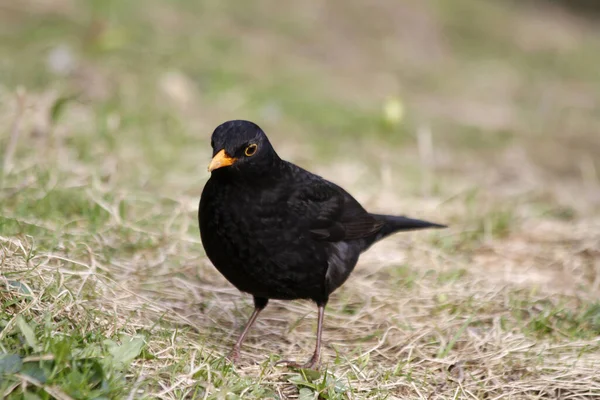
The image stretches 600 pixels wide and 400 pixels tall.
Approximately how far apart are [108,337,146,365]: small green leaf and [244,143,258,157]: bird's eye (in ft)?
3.65

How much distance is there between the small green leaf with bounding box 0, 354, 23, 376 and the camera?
107 inches

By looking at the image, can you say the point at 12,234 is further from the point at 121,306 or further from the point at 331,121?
the point at 331,121

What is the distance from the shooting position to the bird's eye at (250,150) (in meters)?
3.70

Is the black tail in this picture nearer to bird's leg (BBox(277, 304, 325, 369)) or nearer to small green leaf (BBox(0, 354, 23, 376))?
bird's leg (BBox(277, 304, 325, 369))

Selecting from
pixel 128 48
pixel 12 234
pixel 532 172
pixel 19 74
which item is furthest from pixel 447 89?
pixel 12 234

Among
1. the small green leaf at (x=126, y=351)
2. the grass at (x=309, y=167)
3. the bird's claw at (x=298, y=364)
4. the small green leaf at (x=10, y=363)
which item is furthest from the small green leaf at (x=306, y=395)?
the small green leaf at (x=10, y=363)

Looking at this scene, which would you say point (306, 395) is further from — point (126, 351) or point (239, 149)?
point (239, 149)

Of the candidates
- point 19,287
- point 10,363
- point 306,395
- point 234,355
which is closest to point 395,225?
point 234,355

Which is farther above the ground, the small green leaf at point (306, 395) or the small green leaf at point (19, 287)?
the small green leaf at point (19, 287)

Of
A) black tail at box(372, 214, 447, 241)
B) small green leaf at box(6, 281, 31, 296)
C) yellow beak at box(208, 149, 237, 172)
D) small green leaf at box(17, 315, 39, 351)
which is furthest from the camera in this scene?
black tail at box(372, 214, 447, 241)

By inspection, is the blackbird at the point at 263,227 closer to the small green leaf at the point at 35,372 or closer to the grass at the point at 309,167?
the grass at the point at 309,167

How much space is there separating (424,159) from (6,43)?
4.85m

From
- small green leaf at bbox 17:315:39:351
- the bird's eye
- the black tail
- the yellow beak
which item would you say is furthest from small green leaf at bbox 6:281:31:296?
the black tail

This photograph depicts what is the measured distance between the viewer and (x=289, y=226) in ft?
12.4
